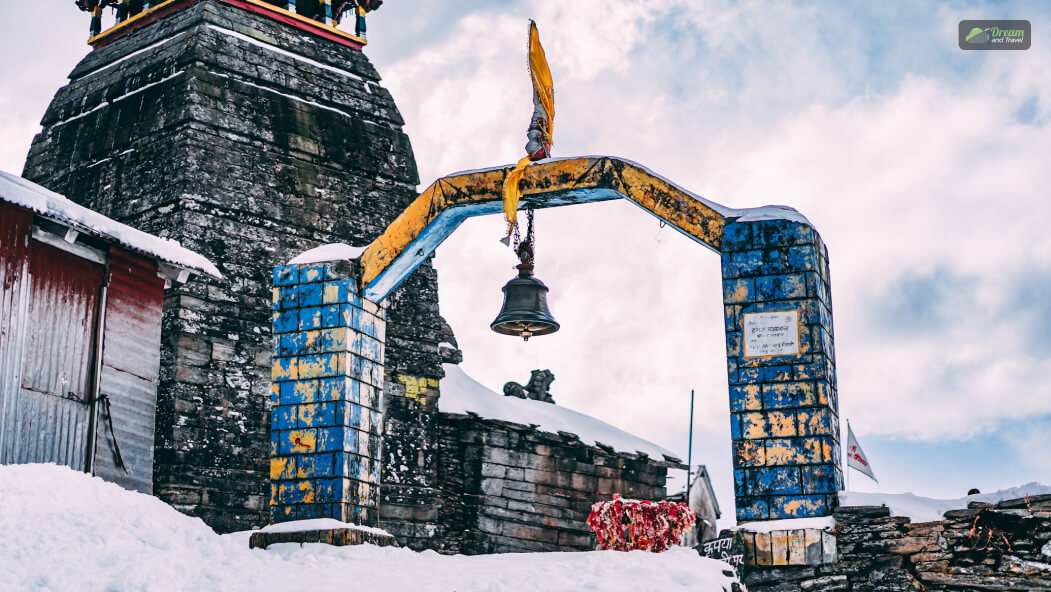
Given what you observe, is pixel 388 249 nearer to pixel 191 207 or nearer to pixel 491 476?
pixel 191 207

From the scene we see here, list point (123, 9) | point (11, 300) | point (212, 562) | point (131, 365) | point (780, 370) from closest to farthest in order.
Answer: point (212, 562) → point (780, 370) → point (11, 300) → point (131, 365) → point (123, 9)

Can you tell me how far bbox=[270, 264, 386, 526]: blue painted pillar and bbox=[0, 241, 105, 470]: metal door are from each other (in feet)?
9.58

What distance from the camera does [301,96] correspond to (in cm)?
2006

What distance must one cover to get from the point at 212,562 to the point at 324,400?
2089 millimetres

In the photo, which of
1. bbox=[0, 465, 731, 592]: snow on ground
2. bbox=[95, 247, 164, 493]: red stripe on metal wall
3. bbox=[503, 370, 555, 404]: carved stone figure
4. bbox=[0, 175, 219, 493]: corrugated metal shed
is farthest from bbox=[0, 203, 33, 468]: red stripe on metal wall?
bbox=[503, 370, 555, 404]: carved stone figure

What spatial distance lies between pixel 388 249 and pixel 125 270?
4.32 m

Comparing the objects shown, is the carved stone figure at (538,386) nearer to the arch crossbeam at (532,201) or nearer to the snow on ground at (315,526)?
the arch crossbeam at (532,201)

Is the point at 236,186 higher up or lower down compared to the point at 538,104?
higher up

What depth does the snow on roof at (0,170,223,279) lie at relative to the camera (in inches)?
519

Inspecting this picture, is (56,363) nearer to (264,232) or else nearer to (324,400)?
(324,400)

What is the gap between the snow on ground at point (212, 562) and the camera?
988 centimetres

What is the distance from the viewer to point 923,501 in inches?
428

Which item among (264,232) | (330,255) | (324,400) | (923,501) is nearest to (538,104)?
(330,255)

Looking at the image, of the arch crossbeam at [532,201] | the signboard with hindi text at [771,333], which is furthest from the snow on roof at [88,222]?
the signboard with hindi text at [771,333]
